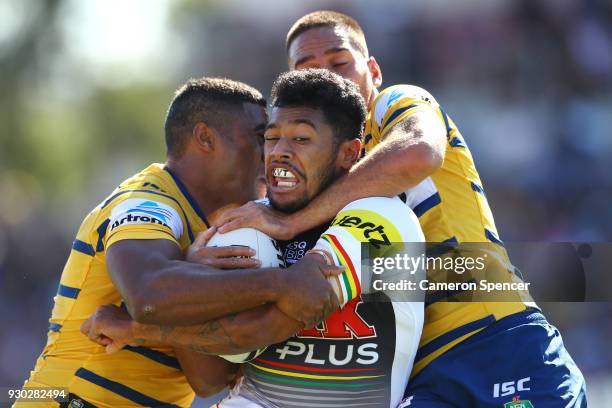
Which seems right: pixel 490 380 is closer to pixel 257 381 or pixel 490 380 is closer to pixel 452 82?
pixel 257 381

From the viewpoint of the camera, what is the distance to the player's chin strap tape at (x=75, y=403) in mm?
5094

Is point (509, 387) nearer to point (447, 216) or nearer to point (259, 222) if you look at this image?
point (447, 216)

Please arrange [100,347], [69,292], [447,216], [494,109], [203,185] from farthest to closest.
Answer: [494,109] < [203,185] < [69,292] < [100,347] < [447,216]

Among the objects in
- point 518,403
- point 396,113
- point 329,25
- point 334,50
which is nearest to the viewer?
point 518,403

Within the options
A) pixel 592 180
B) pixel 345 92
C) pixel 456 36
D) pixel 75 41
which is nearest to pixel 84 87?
pixel 75 41

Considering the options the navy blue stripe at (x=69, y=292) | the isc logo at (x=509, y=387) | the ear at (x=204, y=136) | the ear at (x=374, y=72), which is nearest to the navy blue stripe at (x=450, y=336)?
→ the isc logo at (x=509, y=387)

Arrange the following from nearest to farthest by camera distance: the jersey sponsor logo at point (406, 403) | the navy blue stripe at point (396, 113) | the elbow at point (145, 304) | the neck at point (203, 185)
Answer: the elbow at point (145, 304) < the jersey sponsor logo at point (406, 403) < the navy blue stripe at point (396, 113) < the neck at point (203, 185)

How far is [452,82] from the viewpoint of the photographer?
1634 centimetres

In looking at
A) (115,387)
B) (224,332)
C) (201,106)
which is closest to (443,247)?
(224,332)

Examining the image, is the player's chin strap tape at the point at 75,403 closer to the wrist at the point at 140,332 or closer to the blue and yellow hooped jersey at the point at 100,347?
the blue and yellow hooped jersey at the point at 100,347

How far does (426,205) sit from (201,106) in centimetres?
157

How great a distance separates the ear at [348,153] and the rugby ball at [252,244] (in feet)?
1.95

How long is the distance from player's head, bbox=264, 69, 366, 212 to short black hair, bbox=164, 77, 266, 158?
699 mm

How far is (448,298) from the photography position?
190 inches
